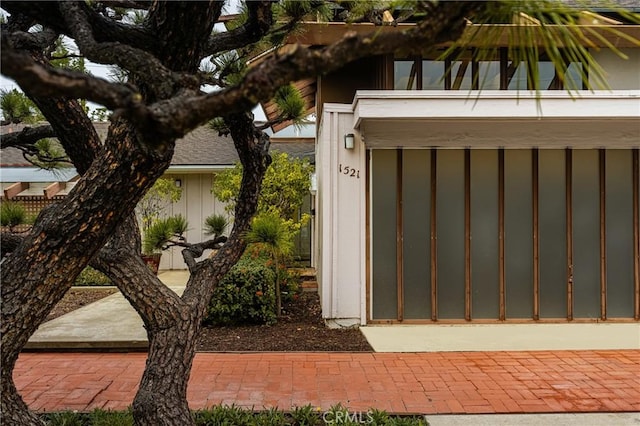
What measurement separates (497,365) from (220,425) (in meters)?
3.08

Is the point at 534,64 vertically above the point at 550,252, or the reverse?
the point at 534,64

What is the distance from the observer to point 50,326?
21.0ft

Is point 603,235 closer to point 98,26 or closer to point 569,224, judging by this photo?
point 569,224

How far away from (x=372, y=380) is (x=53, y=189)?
32.7 ft

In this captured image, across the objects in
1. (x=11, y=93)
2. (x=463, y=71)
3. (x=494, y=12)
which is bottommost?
(x=494, y=12)

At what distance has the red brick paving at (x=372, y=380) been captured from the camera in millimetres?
4043

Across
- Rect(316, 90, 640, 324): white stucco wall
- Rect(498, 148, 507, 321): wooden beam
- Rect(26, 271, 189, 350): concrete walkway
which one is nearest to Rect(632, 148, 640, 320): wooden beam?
Rect(316, 90, 640, 324): white stucco wall

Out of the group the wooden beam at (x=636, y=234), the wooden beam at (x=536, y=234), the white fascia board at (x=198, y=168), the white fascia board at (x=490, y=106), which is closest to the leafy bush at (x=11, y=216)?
the white fascia board at (x=490, y=106)

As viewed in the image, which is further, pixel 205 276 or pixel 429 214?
pixel 429 214

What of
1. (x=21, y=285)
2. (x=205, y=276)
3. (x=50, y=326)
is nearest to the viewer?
(x=21, y=285)

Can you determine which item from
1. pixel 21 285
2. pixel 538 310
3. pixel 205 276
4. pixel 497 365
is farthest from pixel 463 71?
pixel 21 285

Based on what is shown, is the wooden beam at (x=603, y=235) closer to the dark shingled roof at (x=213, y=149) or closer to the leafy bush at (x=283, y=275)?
the leafy bush at (x=283, y=275)

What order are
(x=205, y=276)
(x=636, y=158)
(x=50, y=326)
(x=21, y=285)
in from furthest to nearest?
(x=636, y=158) → (x=50, y=326) → (x=205, y=276) → (x=21, y=285)

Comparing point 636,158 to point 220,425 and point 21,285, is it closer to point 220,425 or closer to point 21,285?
point 220,425
